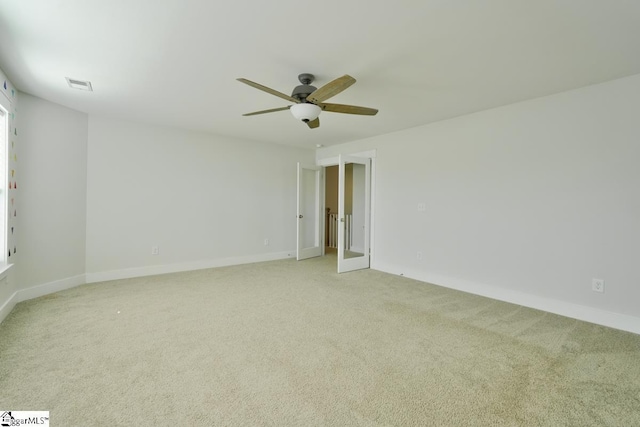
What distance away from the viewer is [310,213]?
20.5 ft

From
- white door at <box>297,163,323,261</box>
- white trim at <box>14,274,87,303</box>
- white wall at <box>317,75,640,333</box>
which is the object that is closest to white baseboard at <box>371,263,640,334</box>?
white wall at <box>317,75,640,333</box>

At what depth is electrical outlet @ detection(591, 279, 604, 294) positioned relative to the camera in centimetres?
281

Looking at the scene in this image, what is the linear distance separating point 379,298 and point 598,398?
2014 mm

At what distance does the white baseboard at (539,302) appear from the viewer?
2.68 m

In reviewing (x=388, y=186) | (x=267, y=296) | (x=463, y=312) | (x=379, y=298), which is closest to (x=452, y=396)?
(x=463, y=312)

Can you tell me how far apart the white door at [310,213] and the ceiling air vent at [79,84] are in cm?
360

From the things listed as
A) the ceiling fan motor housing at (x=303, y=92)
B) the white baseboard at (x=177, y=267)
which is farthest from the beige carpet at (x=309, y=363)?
the ceiling fan motor housing at (x=303, y=92)

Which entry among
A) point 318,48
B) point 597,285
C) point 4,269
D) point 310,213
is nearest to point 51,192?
point 4,269

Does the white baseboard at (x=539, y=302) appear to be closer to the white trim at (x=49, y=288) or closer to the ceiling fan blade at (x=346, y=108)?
the ceiling fan blade at (x=346, y=108)

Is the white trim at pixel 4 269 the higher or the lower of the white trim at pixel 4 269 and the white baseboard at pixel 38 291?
the higher

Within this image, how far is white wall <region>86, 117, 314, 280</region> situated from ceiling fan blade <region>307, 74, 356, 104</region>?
10.0 feet

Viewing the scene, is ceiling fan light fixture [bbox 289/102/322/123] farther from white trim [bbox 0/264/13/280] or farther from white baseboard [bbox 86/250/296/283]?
white baseboard [bbox 86/250/296/283]

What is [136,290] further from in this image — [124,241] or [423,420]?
[423,420]

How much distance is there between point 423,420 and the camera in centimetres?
151
